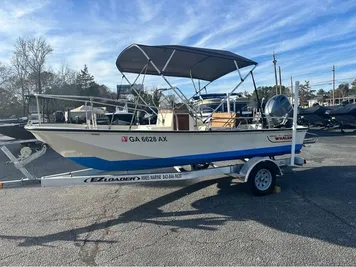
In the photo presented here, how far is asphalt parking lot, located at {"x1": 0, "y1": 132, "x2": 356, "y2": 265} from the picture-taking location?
10.4 ft

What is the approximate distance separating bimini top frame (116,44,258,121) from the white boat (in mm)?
18

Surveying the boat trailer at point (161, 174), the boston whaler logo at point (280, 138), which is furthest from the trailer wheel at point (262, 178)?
the boston whaler logo at point (280, 138)

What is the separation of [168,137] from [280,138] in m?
2.49

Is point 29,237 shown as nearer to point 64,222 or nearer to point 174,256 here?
point 64,222

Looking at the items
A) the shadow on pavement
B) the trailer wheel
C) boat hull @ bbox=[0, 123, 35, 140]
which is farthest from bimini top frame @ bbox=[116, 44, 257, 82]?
boat hull @ bbox=[0, 123, 35, 140]

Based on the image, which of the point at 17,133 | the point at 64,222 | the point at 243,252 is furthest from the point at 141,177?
the point at 17,133

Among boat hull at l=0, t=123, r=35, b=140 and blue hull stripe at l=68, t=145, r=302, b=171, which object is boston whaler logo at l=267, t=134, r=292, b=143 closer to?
blue hull stripe at l=68, t=145, r=302, b=171

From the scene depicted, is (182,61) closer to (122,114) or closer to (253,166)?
(253,166)

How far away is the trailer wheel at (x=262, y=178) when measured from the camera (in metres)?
5.09

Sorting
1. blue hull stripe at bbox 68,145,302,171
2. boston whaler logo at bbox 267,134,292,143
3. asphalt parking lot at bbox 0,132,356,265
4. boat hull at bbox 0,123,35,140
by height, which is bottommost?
asphalt parking lot at bbox 0,132,356,265

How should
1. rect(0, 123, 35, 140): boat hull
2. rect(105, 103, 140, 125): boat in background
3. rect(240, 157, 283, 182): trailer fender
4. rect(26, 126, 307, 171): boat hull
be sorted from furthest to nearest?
1. rect(0, 123, 35, 140): boat hull
2. rect(105, 103, 140, 125): boat in background
3. rect(240, 157, 283, 182): trailer fender
4. rect(26, 126, 307, 171): boat hull

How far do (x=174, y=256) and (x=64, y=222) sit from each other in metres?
1.99

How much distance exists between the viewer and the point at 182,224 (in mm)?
4039

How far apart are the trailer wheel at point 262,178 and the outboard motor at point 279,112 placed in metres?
1.41
